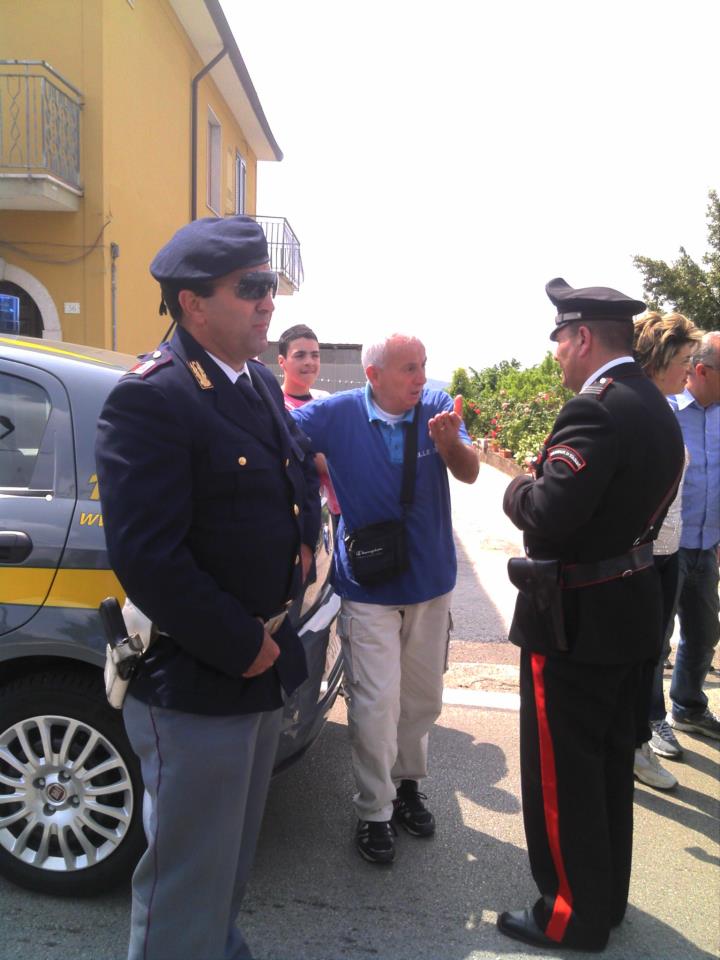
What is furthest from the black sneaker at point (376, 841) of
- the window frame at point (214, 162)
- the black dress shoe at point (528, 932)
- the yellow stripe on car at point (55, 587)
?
the window frame at point (214, 162)

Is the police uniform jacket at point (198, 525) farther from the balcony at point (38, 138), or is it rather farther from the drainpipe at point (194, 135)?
the drainpipe at point (194, 135)

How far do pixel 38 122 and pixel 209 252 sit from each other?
10.1 metres

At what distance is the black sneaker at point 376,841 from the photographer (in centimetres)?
287

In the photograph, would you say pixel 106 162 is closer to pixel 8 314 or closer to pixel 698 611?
pixel 8 314

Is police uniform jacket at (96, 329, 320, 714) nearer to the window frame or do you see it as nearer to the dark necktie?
the dark necktie

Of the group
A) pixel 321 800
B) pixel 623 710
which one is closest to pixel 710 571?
pixel 623 710

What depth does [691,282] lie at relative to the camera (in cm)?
2584

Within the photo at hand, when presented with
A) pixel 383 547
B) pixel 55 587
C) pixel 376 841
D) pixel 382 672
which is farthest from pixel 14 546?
pixel 376 841

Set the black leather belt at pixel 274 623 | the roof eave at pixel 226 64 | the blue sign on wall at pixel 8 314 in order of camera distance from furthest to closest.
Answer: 1. the roof eave at pixel 226 64
2. the blue sign on wall at pixel 8 314
3. the black leather belt at pixel 274 623

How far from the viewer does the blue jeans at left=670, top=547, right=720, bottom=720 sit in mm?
3947

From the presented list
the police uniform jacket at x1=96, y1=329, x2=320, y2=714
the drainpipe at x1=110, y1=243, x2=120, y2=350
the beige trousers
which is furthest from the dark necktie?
the drainpipe at x1=110, y1=243, x2=120, y2=350

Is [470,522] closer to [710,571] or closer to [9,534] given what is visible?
[710,571]

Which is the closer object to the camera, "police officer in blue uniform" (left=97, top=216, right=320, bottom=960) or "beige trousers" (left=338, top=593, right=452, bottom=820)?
"police officer in blue uniform" (left=97, top=216, right=320, bottom=960)

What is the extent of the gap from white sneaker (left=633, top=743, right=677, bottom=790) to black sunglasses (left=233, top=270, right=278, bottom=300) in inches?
107
